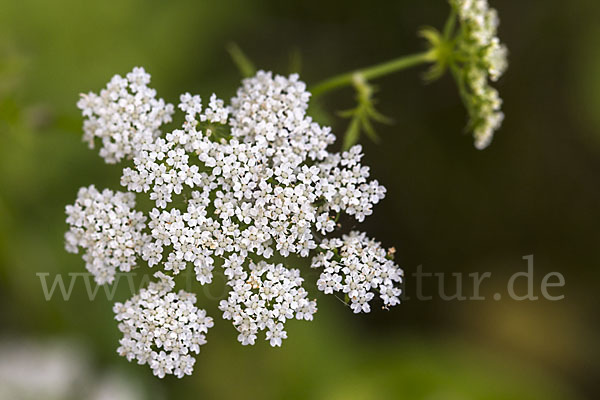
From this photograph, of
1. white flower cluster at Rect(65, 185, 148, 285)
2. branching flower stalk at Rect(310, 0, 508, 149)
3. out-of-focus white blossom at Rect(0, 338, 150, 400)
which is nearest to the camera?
white flower cluster at Rect(65, 185, 148, 285)

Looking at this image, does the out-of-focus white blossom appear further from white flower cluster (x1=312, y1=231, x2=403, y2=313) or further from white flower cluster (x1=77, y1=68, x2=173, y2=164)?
white flower cluster (x1=312, y1=231, x2=403, y2=313)

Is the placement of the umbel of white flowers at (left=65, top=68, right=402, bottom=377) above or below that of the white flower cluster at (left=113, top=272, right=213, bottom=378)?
above

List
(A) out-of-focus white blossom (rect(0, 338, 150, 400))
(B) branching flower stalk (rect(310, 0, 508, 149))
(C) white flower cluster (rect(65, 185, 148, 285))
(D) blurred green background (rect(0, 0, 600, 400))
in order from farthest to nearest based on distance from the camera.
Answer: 1. (D) blurred green background (rect(0, 0, 600, 400))
2. (A) out-of-focus white blossom (rect(0, 338, 150, 400))
3. (B) branching flower stalk (rect(310, 0, 508, 149))
4. (C) white flower cluster (rect(65, 185, 148, 285))

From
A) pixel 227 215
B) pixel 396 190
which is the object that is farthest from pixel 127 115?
pixel 396 190

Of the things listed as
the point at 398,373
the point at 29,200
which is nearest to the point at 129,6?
the point at 29,200

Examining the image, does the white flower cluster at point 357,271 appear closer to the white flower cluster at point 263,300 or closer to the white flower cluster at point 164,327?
the white flower cluster at point 263,300

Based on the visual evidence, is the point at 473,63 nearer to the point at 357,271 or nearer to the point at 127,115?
the point at 357,271

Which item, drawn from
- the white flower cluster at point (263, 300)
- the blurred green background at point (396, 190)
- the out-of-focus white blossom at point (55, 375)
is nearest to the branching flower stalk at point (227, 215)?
the white flower cluster at point (263, 300)

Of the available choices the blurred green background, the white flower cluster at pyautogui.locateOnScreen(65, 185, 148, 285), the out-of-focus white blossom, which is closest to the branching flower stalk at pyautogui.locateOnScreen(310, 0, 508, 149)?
the white flower cluster at pyautogui.locateOnScreen(65, 185, 148, 285)

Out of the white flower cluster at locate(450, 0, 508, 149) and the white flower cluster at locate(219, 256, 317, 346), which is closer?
the white flower cluster at locate(219, 256, 317, 346)
